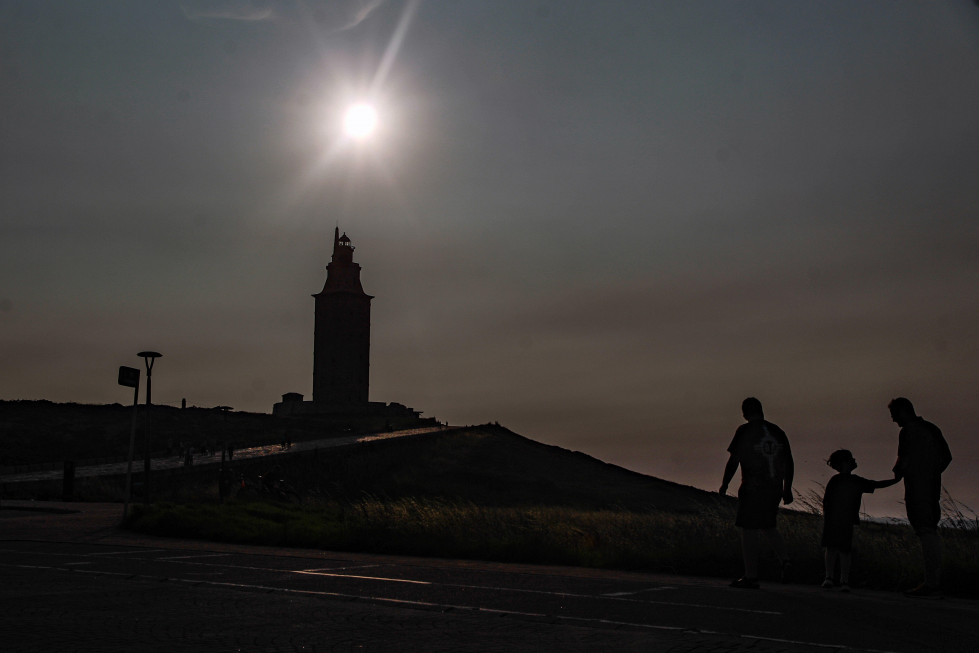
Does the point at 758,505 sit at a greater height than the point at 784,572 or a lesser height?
greater

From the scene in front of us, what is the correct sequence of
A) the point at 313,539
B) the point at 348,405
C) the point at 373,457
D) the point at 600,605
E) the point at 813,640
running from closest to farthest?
the point at 813,640 < the point at 600,605 < the point at 313,539 < the point at 373,457 < the point at 348,405

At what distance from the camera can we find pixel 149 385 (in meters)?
24.2

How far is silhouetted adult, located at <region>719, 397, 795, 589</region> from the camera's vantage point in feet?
34.0

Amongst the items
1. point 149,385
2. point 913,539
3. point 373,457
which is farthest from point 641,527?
point 373,457

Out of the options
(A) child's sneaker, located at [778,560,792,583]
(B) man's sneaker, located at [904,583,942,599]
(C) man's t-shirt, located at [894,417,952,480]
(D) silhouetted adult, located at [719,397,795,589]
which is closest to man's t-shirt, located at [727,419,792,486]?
(D) silhouetted adult, located at [719,397,795,589]

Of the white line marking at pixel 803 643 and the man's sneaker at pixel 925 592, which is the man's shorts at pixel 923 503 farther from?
the white line marking at pixel 803 643

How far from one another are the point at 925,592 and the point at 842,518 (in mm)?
1046

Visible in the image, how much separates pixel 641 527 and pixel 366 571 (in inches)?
182

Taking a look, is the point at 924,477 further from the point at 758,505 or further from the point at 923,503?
the point at 758,505

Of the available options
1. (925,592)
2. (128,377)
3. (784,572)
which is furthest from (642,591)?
(128,377)

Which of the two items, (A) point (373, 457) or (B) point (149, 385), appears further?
(A) point (373, 457)

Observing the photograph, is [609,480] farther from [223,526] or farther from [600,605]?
[600,605]

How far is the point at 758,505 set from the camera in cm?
1039

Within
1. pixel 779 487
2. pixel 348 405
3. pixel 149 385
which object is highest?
pixel 348 405
